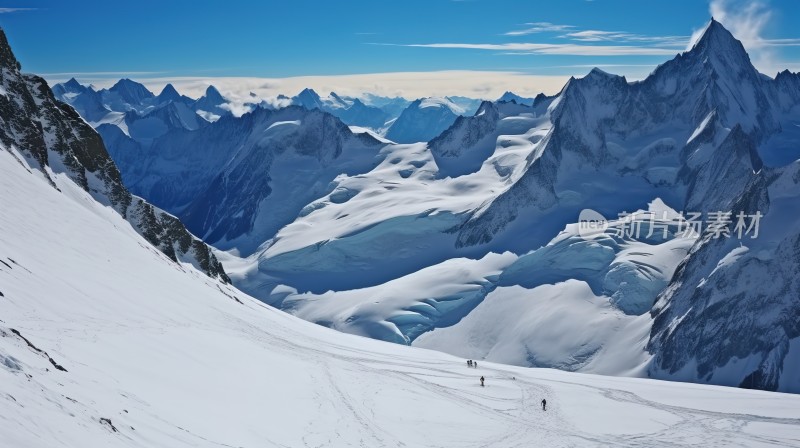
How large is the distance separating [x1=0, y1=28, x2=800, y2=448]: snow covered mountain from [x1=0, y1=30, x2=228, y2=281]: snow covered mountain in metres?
0.37

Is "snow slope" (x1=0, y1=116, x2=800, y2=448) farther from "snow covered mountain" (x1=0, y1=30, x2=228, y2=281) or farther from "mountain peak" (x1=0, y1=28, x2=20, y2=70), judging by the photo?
"mountain peak" (x1=0, y1=28, x2=20, y2=70)

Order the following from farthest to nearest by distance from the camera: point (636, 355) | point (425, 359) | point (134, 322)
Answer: point (636, 355), point (425, 359), point (134, 322)

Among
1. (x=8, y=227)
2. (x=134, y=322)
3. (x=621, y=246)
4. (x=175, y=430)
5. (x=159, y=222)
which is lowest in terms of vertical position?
(x=175, y=430)

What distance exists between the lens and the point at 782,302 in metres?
112

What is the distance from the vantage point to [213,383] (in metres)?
38.1

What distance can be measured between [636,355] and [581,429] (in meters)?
86.7

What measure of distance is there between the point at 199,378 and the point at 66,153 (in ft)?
176

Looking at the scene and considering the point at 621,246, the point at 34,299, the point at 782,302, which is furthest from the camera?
the point at 621,246

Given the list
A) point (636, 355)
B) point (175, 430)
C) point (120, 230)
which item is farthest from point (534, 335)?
point (175, 430)

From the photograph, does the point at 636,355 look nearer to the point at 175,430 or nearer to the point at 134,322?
the point at 134,322

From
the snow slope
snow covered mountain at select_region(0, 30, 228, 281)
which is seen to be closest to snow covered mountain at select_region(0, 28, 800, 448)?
the snow slope

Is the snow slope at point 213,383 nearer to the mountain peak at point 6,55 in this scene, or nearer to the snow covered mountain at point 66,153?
the snow covered mountain at point 66,153

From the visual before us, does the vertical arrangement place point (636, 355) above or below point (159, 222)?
below

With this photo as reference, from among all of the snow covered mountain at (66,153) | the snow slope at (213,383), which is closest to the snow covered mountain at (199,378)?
the snow slope at (213,383)
